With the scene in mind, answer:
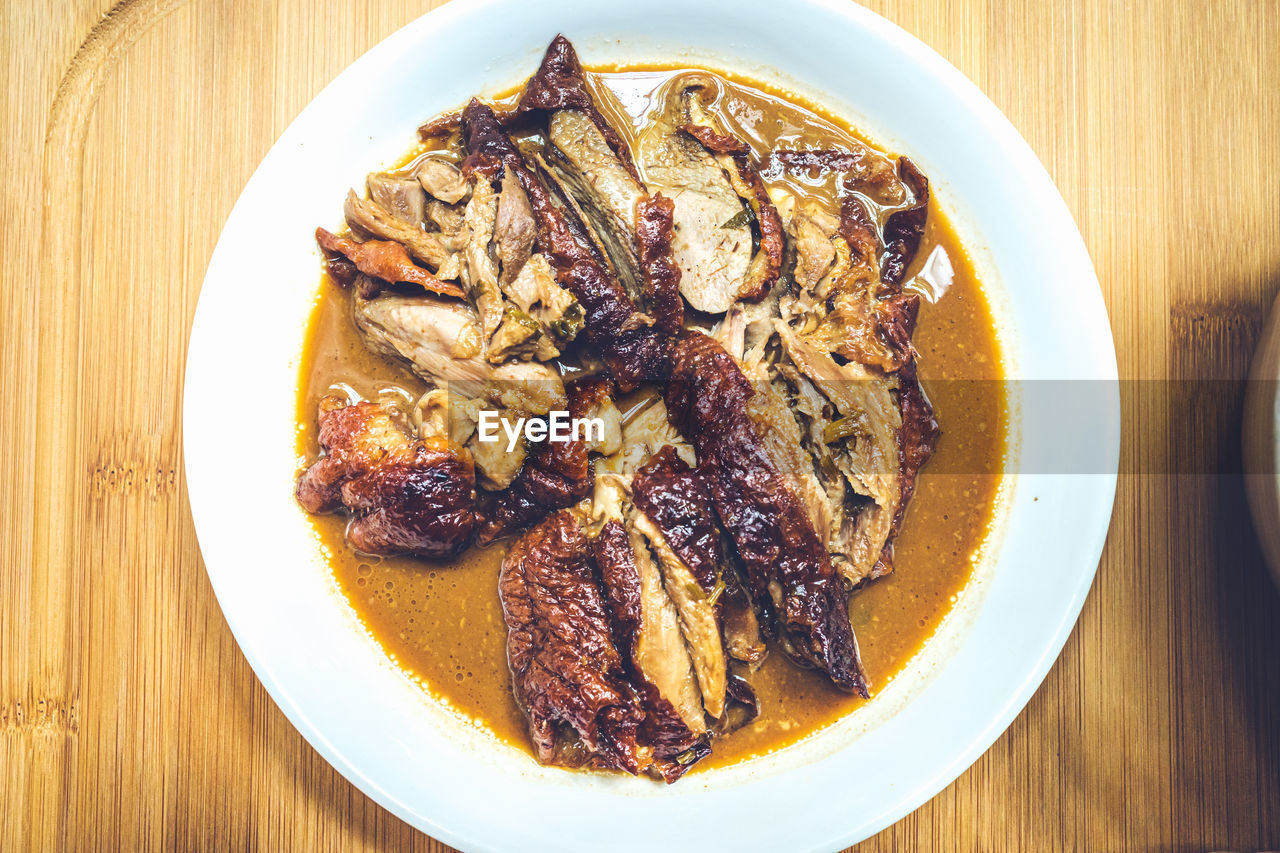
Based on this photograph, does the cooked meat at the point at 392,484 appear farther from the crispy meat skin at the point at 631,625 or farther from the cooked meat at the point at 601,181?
the cooked meat at the point at 601,181

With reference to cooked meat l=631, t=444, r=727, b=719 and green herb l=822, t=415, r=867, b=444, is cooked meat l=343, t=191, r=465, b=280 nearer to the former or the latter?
cooked meat l=631, t=444, r=727, b=719

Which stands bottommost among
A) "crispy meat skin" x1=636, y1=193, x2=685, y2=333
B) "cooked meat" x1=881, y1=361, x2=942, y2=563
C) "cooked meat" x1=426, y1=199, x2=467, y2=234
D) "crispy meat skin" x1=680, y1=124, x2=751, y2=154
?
"cooked meat" x1=881, y1=361, x2=942, y2=563

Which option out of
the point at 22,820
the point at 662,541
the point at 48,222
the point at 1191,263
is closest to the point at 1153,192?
the point at 1191,263

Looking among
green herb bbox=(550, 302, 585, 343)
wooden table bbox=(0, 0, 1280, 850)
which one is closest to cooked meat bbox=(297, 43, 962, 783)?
green herb bbox=(550, 302, 585, 343)

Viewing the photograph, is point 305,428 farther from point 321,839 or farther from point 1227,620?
point 1227,620

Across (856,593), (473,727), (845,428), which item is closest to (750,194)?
(845,428)

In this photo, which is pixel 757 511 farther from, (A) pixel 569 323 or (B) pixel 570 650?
(A) pixel 569 323
